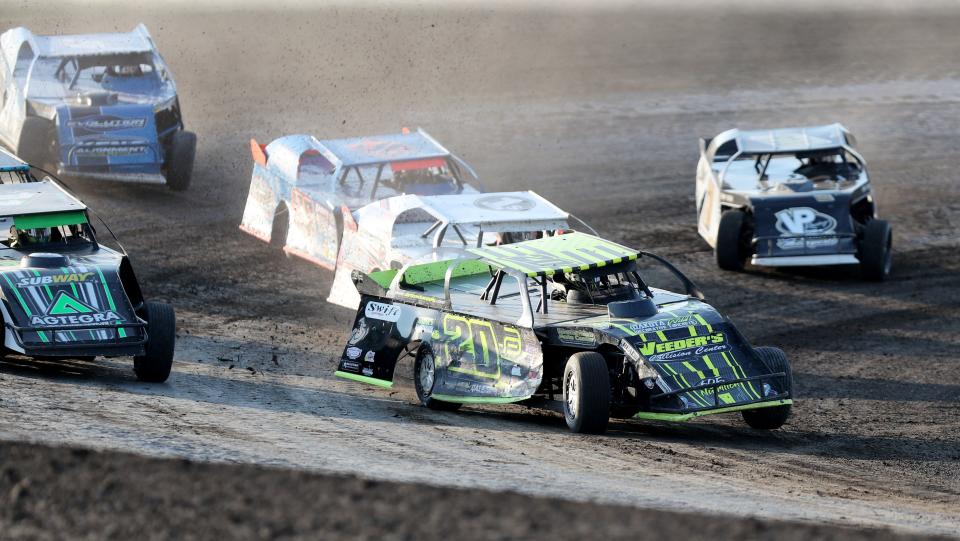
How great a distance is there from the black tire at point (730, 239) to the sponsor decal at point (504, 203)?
3302mm

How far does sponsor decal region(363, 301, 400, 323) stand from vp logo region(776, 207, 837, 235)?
610 centimetres

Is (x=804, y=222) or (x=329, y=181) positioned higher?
(x=804, y=222)

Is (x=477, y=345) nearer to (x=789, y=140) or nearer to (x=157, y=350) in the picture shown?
(x=157, y=350)

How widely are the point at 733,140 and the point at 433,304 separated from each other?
7.90 metres

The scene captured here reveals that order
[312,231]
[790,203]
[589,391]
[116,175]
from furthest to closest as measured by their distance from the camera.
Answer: [116,175], [312,231], [790,203], [589,391]

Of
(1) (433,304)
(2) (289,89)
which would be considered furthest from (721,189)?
(2) (289,89)

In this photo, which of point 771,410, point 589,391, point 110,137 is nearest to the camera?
point 589,391

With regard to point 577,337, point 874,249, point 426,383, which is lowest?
point 426,383

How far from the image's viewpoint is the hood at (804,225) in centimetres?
1691

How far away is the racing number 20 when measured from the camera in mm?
11648

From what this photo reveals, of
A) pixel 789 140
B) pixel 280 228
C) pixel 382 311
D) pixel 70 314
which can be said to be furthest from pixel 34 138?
pixel 789 140

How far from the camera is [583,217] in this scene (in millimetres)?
20734

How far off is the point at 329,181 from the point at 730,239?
4.78 metres

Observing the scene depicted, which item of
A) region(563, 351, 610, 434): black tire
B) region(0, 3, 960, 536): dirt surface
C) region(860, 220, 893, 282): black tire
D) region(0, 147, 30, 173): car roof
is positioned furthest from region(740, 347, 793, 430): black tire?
region(0, 147, 30, 173): car roof
